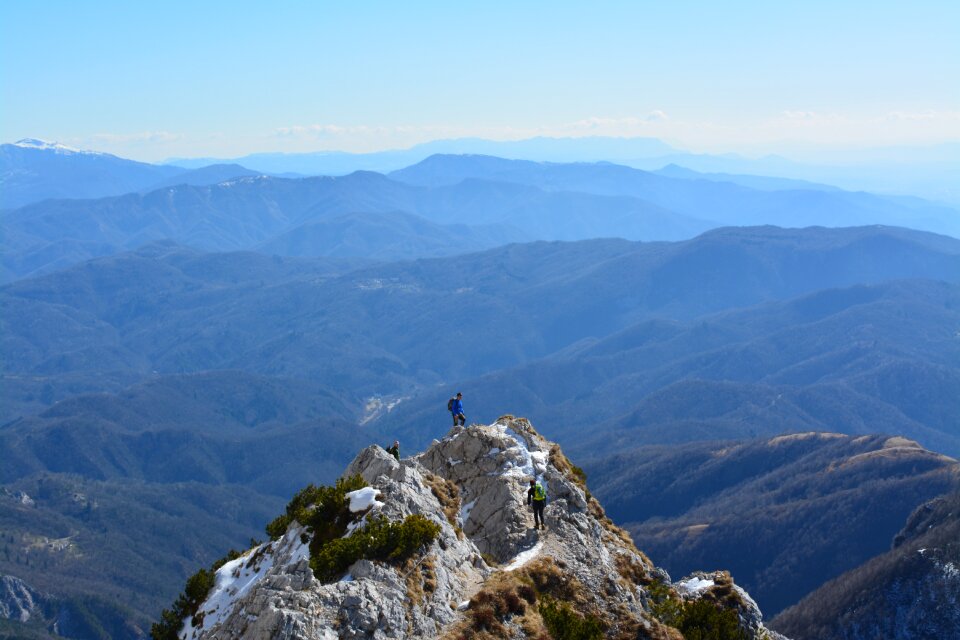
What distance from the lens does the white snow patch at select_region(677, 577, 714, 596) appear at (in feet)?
134

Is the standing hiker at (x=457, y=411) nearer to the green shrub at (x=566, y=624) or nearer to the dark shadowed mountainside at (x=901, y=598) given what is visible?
the green shrub at (x=566, y=624)

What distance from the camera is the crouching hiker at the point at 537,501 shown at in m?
37.0

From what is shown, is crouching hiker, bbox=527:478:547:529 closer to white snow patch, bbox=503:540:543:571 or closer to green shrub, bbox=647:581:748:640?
white snow patch, bbox=503:540:543:571

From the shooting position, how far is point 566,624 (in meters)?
29.9

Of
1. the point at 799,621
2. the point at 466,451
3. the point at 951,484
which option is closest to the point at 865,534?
the point at 951,484

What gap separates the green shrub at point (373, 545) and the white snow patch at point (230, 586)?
14.8ft

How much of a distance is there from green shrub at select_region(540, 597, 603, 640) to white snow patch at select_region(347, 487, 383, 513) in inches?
297

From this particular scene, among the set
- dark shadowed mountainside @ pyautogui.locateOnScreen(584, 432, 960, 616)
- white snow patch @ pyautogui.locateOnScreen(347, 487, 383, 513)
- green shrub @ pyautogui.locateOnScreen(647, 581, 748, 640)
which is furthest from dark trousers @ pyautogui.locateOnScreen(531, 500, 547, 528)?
dark shadowed mountainside @ pyautogui.locateOnScreen(584, 432, 960, 616)

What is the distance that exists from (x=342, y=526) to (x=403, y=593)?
4.68m

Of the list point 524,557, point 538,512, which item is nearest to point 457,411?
point 538,512

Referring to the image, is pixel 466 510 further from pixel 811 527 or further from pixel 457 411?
pixel 811 527

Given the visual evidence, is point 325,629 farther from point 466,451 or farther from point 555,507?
point 466,451

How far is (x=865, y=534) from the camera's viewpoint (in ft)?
525

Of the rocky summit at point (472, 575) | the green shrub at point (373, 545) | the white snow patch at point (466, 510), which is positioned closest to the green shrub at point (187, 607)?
the rocky summit at point (472, 575)
